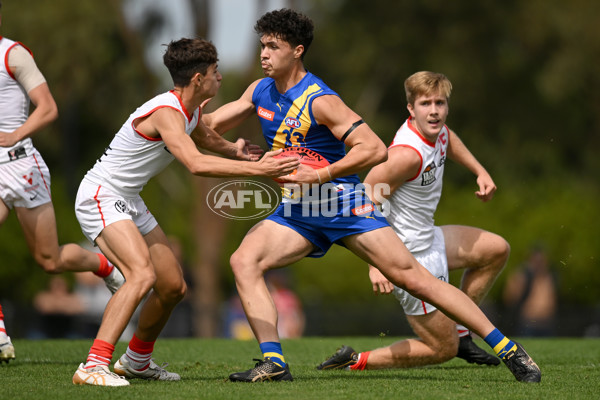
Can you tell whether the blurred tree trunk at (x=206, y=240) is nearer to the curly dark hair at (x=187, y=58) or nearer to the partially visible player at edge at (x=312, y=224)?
the partially visible player at edge at (x=312, y=224)

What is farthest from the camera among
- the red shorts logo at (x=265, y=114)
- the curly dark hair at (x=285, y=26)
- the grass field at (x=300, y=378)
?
the red shorts logo at (x=265, y=114)

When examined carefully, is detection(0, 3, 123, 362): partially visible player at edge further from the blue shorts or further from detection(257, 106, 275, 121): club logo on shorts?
the blue shorts

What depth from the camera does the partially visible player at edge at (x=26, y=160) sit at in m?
6.97

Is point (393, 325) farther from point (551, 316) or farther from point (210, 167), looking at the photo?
point (210, 167)

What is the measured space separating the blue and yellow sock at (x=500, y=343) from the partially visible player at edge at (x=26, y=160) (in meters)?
3.53

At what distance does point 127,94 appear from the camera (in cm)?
2458

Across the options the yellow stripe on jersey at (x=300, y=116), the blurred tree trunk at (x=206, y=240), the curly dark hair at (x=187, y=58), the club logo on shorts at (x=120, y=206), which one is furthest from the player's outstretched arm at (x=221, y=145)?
the blurred tree trunk at (x=206, y=240)

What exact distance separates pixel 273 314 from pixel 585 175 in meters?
26.4

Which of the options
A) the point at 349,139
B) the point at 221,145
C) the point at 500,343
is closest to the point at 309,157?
the point at 349,139

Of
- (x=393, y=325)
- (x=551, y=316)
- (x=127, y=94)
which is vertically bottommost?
(x=393, y=325)

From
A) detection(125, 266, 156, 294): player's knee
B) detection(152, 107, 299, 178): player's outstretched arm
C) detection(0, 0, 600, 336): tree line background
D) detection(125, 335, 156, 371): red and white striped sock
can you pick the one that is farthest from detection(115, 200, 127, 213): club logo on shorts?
detection(0, 0, 600, 336): tree line background

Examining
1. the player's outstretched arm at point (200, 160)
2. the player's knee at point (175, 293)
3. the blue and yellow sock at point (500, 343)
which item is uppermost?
the player's outstretched arm at point (200, 160)

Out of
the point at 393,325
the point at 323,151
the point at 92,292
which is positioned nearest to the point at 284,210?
the point at 323,151

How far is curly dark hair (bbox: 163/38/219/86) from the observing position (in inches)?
231
